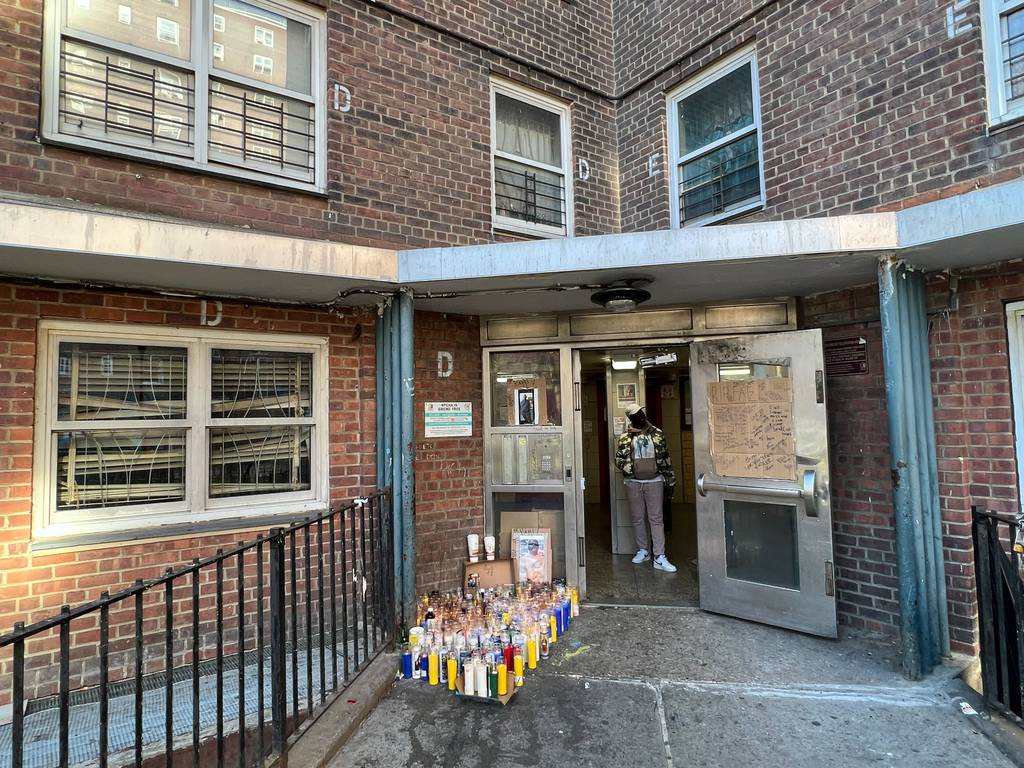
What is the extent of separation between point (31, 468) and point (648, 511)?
546 centimetres

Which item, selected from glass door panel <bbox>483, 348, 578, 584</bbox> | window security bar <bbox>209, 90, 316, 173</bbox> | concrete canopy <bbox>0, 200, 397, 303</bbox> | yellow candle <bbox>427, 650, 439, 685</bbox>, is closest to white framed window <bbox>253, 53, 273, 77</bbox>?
window security bar <bbox>209, 90, 316, 173</bbox>

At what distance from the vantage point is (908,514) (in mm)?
3668

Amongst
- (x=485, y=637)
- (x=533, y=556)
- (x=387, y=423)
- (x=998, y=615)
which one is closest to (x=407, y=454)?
(x=387, y=423)

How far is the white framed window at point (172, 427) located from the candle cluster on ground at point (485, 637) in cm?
139

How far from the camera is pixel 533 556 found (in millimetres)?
5316

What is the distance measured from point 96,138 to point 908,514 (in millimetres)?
5938

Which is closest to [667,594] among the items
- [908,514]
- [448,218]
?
[908,514]

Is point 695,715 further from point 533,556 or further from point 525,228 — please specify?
point 525,228

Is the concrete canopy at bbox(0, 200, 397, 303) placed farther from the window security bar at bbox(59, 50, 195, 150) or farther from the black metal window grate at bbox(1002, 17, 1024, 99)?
the black metal window grate at bbox(1002, 17, 1024, 99)

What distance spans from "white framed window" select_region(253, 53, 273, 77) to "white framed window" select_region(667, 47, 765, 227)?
13.3 feet

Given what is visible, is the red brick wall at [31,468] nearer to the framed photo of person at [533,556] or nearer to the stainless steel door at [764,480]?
the framed photo of person at [533,556]

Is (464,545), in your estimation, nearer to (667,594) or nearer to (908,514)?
(667,594)

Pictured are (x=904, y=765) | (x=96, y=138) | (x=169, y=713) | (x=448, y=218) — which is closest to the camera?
(x=169, y=713)

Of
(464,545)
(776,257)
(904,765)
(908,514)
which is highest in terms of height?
(776,257)
